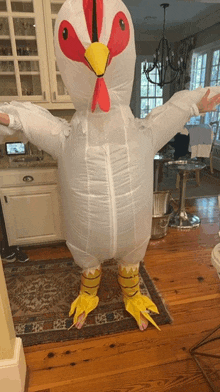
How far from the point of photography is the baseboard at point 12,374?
1.03 meters

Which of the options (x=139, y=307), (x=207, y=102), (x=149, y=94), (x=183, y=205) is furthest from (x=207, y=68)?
(x=139, y=307)

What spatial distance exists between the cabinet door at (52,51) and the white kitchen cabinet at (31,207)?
62 centimetres

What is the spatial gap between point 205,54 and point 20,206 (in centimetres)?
467

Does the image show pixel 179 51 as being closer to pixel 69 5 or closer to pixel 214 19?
pixel 214 19

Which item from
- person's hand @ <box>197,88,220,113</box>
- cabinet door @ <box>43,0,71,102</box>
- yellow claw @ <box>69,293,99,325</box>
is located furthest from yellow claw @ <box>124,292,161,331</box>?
cabinet door @ <box>43,0,71,102</box>

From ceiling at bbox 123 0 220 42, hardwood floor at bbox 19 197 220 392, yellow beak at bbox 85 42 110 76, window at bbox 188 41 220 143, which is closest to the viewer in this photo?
yellow beak at bbox 85 42 110 76

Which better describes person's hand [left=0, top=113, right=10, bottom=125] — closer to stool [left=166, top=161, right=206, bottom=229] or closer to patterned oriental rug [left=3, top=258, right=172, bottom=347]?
patterned oriental rug [left=3, top=258, right=172, bottom=347]

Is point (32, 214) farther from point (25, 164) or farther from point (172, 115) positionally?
point (172, 115)

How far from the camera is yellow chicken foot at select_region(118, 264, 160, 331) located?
1390 mm

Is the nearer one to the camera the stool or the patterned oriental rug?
the patterned oriental rug

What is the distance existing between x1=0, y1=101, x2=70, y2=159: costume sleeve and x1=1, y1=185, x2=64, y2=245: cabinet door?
0.87 metres

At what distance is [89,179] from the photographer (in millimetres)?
1077

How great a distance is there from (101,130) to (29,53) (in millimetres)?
1390

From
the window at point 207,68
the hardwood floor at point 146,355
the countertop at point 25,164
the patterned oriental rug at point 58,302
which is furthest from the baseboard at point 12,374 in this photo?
the window at point 207,68
